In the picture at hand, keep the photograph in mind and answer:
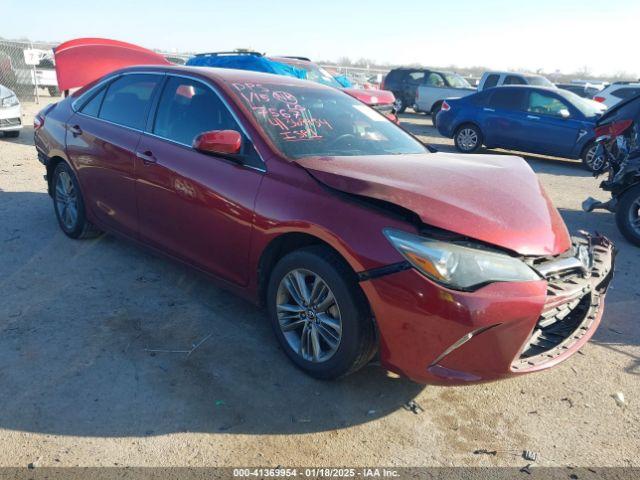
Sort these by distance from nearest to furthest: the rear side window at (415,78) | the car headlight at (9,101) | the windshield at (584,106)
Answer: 1. the car headlight at (9,101)
2. the windshield at (584,106)
3. the rear side window at (415,78)

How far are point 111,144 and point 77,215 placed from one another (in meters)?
1.07

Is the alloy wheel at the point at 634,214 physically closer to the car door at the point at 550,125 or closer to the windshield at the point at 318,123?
the windshield at the point at 318,123

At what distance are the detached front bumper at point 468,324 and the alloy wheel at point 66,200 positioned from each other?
140 inches

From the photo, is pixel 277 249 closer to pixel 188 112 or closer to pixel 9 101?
pixel 188 112

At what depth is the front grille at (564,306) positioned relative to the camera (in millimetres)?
2611

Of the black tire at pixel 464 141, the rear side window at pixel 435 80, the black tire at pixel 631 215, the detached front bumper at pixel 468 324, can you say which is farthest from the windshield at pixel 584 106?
the detached front bumper at pixel 468 324

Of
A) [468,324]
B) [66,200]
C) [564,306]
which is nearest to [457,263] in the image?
[468,324]

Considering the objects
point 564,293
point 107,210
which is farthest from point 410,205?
point 107,210

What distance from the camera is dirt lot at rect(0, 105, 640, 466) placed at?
252cm

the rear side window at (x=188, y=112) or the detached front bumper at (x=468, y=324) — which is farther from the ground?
the rear side window at (x=188, y=112)

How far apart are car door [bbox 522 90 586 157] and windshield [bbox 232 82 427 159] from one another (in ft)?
25.4

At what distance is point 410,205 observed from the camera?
261 cm

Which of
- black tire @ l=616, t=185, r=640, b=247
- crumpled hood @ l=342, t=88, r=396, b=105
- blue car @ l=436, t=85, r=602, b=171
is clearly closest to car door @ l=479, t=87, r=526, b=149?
blue car @ l=436, t=85, r=602, b=171

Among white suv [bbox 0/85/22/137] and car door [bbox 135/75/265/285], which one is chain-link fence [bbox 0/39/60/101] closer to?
white suv [bbox 0/85/22/137]
